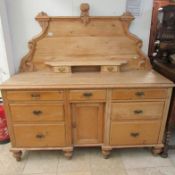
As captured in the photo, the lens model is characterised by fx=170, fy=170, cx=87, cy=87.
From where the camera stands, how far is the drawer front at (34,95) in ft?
5.01

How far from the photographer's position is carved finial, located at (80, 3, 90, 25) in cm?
179

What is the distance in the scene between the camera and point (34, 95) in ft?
5.05

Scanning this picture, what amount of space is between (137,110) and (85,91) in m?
0.54

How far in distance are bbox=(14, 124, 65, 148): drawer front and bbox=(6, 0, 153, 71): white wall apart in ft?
2.92

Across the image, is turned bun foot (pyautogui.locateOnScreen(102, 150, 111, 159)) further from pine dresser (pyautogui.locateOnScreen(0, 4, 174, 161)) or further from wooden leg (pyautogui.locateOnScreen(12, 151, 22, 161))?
wooden leg (pyautogui.locateOnScreen(12, 151, 22, 161))

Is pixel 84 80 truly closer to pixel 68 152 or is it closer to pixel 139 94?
pixel 139 94

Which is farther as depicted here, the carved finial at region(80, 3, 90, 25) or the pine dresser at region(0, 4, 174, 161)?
the carved finial at region(80, 3, 90, 25)

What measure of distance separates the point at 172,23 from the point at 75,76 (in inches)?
62.6

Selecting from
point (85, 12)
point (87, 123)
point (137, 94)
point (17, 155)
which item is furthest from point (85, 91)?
point (17, 155)

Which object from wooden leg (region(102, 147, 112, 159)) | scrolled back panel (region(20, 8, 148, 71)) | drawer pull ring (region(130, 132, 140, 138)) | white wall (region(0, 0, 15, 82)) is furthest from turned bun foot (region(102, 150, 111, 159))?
white wall (region(0, 0, 15, 82))

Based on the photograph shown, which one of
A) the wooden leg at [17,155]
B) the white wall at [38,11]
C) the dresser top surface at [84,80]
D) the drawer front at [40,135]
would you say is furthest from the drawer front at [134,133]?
the white wall at [38,11]

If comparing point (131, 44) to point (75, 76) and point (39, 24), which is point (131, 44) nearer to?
point (75, 76)

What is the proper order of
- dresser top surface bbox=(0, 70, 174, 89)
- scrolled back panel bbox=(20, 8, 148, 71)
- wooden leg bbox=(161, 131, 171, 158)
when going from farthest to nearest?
scrolled back panel bbox=(20, 8, 148, 71)
wooden leg bbox=(161, 131, 171, 158)
dresser top surface bbox=(0, 70, 174, 89)

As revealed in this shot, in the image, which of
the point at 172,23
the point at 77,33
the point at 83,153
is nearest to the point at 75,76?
the point at 77,33
